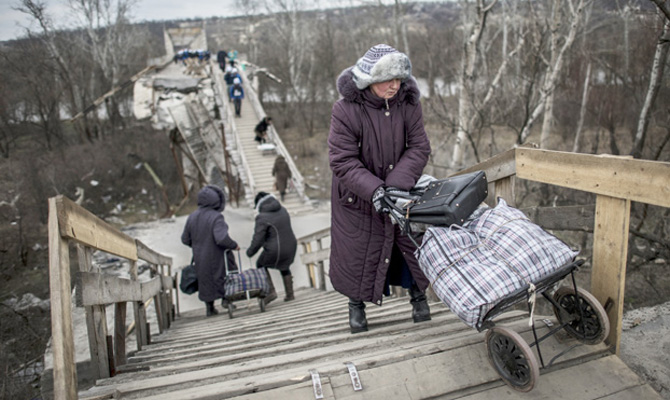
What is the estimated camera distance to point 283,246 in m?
6.39

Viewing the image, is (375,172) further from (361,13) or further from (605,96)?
(361,13)

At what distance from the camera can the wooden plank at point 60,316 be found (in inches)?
80.1

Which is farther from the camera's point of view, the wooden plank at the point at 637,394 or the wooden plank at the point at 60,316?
the wooden plank at the point at 637,394

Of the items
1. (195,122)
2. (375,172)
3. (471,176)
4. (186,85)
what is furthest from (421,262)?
(186,85)

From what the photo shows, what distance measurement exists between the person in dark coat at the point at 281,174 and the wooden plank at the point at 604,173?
13901mm

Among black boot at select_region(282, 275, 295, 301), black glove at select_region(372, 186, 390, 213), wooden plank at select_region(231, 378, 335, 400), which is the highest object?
black glove at select_region(372, 186, 390, 213)

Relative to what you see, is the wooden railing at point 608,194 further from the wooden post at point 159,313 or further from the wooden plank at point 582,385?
the wooden post at point 159,313

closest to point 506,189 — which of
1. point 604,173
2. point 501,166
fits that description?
point 501,166

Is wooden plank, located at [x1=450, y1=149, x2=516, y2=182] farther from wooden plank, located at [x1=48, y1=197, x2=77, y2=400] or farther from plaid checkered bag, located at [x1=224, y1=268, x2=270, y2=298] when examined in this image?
plaid checkered bag, located at [x1=224, y1=268, x2=270, y2=298]

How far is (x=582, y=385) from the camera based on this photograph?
2.30m

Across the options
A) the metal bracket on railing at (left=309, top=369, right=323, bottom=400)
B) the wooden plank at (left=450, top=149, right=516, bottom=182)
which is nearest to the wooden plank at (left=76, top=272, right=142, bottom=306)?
the metal bracket on railing at (left=309, top=369, right=323, bottom=400)

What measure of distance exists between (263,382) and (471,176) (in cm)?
148

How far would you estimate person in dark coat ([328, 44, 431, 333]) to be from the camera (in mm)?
2914

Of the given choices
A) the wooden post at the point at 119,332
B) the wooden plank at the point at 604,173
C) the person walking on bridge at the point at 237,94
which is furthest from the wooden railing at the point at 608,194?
the person walking on bridge at the point at 237,94
